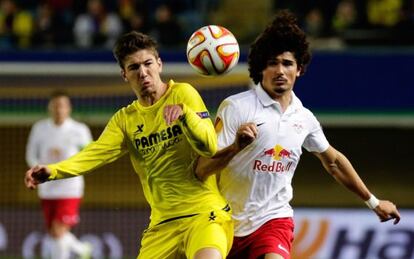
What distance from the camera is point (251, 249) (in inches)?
276

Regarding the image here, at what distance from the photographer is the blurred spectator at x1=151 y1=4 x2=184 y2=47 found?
1631 centimetres

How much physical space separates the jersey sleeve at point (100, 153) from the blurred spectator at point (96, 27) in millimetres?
9044

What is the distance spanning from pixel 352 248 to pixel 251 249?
7.46m

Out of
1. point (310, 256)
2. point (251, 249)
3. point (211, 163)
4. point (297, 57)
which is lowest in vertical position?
point (310, 256)

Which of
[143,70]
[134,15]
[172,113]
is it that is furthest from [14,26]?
[172,113]

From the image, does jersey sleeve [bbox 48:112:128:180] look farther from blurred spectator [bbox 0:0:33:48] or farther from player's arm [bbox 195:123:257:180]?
blurred spectator [bbox 0:0:33:48]

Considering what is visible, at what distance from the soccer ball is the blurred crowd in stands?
866cm

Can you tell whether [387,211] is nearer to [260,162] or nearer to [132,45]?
[260,162]

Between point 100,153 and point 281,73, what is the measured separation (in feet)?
4.22

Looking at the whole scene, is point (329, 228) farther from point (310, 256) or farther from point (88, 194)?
point (88, 194)

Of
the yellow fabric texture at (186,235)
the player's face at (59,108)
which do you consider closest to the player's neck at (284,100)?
the yellow fabric texture at (186,235)

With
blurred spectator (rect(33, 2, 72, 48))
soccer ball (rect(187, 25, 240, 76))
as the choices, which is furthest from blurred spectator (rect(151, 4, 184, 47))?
soccer ball (rect(187, 25, 240, 76))

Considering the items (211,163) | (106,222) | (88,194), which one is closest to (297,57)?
(211,163)

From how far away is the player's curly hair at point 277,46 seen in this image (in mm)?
7109
